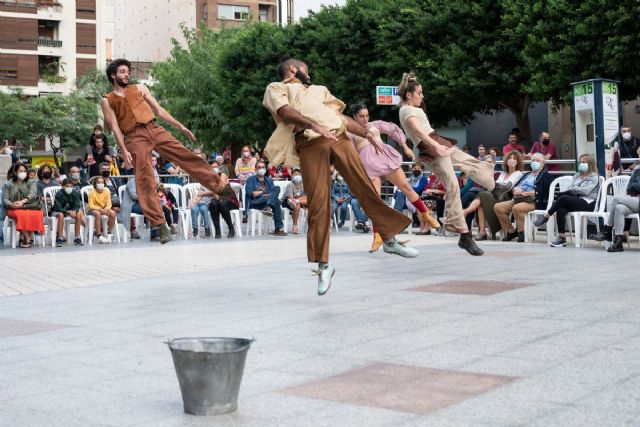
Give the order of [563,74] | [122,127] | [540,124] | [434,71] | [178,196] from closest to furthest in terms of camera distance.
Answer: [122,127] < [178,196] < [563,74] < [434,71] < [540,124]

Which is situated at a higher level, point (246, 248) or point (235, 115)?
point (235, 115)

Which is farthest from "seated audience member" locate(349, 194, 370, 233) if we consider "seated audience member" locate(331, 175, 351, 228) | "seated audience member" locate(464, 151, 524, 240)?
"seated audience member" locate(464, 151, 524, 240)

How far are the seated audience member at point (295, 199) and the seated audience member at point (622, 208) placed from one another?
819 centimetres

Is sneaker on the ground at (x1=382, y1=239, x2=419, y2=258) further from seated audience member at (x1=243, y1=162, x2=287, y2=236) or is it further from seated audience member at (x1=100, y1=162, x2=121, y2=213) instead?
seated audience member at (x1=100, y1=162, x2=121, y2=213)

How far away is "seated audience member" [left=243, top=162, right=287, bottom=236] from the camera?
67.4 feet

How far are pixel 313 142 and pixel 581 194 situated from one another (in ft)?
24.3

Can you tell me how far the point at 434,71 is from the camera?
30.3m

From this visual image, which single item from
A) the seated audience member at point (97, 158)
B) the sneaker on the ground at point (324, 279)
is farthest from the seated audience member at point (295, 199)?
the sneaker on the ground at point (324, 279)

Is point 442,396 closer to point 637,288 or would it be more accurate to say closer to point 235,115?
point 637,288

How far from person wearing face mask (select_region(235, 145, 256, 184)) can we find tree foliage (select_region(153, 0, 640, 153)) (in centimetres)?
764

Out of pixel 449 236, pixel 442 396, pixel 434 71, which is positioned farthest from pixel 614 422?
pixel 434 71

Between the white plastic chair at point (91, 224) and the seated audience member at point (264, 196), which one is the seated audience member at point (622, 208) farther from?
the white plastic chair at point (91, 224)

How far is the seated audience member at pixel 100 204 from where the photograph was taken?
19.6m

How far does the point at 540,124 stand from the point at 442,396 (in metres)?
33.7
